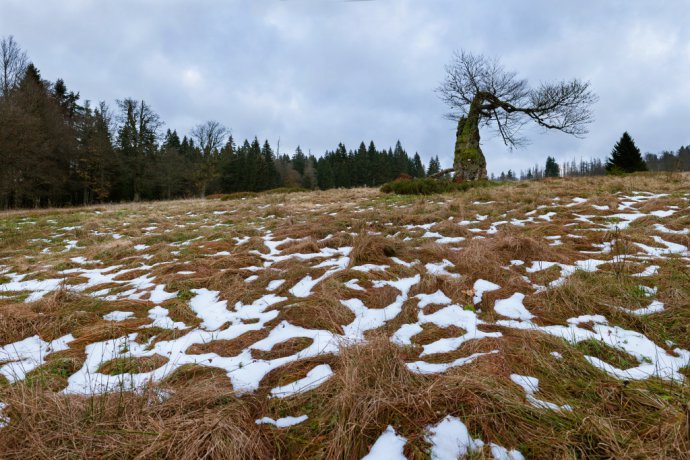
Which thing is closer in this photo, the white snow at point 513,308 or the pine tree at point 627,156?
the white snow at point 513,308

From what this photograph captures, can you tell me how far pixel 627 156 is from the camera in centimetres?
2411

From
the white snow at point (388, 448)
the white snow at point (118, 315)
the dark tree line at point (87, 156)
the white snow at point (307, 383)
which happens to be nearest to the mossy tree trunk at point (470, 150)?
the white snow at point (307, 383)

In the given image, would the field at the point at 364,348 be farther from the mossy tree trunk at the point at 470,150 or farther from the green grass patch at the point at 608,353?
the mossy tree trunk at the point at 470,150

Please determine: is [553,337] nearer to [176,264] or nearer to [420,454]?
[420,454]

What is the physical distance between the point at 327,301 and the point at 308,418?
1.37 m

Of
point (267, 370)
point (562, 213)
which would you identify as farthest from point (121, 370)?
point (562, 213)

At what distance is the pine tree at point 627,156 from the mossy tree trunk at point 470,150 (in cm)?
1675

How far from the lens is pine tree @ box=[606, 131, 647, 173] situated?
23.5 m

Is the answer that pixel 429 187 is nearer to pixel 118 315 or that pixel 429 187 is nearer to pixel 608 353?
pixel 608 353

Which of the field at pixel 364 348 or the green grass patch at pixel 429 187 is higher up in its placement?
the green grass patch at pixel 429 187

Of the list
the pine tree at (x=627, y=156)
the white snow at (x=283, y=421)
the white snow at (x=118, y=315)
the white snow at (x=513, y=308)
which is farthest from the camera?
the pine tree at (x=627, y=156)

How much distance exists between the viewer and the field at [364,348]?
4.89ft

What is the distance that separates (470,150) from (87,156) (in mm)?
32940

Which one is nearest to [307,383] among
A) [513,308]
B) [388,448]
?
[388,448]
